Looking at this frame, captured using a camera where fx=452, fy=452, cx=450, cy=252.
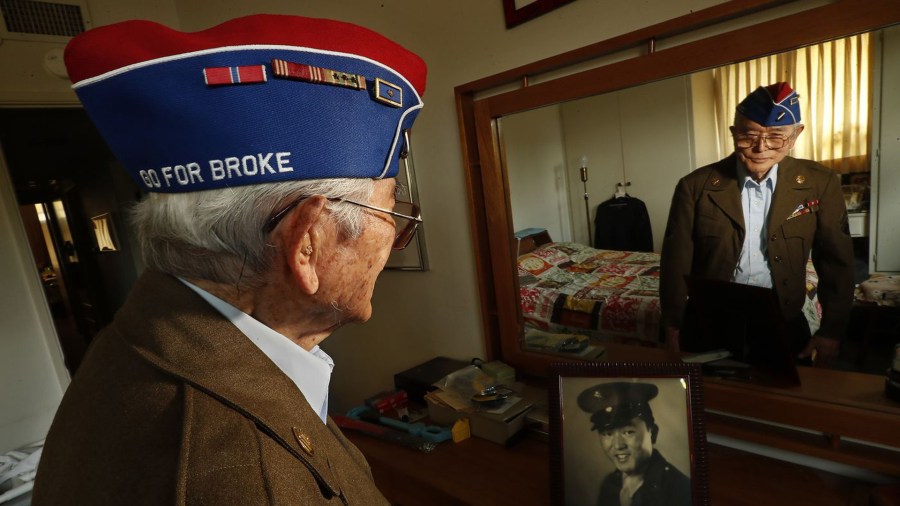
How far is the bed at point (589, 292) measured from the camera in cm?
109

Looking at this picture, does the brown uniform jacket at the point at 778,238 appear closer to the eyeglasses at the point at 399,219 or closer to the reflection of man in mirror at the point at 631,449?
the reflection of man in mirror at the point at 631,449

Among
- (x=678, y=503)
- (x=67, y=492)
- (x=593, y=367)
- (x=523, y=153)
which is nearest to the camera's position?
(x=67, y=492)

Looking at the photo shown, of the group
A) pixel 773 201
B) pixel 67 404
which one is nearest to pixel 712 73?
pixel 773 201

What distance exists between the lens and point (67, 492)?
41 cm

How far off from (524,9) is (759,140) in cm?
61

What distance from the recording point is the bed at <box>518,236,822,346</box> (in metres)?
1.09

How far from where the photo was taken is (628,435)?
34.7 inches

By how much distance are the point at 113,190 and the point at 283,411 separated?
2844mm

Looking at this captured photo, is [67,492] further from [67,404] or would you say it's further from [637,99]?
[637,99]

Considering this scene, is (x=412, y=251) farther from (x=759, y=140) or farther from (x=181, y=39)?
(x=181, y=39)

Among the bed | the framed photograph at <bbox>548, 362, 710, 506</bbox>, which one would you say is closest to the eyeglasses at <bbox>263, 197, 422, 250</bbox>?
the framed photograph at <bbox>548, 362, 710, 506</bbox>

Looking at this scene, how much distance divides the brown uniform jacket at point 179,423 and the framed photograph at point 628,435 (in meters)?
0.54

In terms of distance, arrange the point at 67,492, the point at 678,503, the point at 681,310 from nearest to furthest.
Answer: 1. the point at 67,492
2. the point at 678,503
3. the point at 681,310

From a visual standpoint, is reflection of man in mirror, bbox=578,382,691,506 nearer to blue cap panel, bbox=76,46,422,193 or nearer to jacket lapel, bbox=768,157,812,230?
jacket lapel, bbox=768,157,812,230
